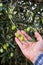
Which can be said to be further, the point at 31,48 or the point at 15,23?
the point at 15,23

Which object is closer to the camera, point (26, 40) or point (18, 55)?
point (26, 40)

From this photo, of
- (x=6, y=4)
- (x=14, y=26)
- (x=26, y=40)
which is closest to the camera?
(x=26, y=40)

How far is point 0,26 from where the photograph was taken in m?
2.79

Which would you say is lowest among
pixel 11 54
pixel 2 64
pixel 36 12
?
pixel 2 64

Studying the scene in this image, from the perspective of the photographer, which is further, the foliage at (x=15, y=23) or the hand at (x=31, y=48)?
the foliage at (x=15, y=23)

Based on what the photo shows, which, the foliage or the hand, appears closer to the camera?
the hand

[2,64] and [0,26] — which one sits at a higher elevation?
[0,26]

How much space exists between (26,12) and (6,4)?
0.23 m

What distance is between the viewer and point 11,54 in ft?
9.34

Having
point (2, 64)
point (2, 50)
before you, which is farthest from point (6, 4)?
point (2, 64)

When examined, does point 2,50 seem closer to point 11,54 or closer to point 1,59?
point 11,54

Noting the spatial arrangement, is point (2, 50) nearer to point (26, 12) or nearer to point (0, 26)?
point (0, 26)

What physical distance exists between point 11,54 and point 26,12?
42 centimetres

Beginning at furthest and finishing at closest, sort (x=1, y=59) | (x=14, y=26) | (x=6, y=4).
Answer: (x=1, y=59) → (x=6, y=4) → (x=14, y=26)
